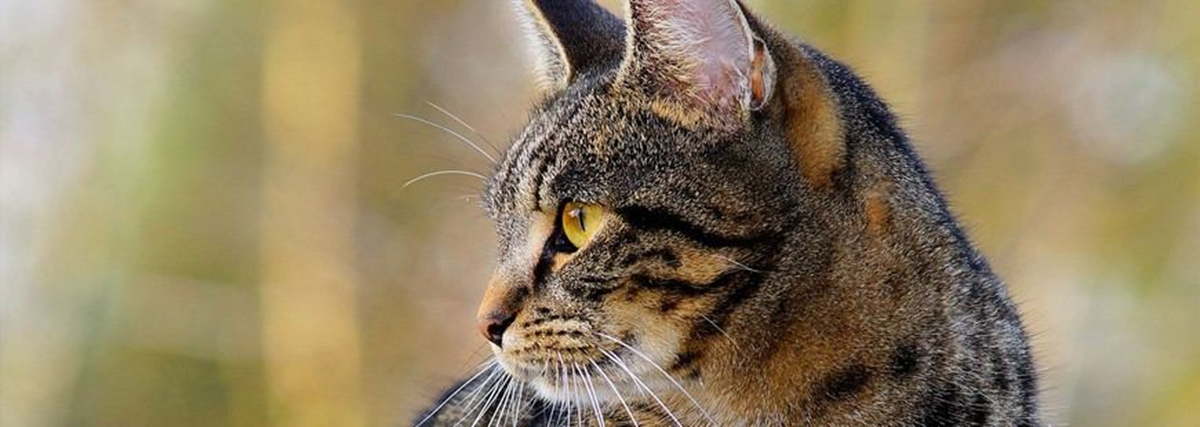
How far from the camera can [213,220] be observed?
35.4ft

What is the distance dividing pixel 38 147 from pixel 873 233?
8.23 m

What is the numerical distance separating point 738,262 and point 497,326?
17.6 inches

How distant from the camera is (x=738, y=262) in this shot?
2.30 m

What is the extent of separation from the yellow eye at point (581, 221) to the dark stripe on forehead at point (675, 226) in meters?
0.05

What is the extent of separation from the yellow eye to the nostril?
0.18m

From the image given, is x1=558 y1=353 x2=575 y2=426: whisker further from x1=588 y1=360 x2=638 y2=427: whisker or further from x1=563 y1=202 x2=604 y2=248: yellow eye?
x1=563 y1=202 x2=604 y2=248: yellow eye

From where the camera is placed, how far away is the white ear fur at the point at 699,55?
2.29 metres

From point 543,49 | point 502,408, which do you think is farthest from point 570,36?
point 502,408

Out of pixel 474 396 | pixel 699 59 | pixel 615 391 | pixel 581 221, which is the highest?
pixel 699 59

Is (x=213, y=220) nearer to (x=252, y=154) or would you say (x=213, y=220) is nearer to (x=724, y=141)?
(x=252, y=154)

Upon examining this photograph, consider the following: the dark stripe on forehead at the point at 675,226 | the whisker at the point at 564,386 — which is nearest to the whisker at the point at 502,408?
the whisker at the point at 564,386

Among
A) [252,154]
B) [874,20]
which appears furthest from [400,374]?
[874,20]

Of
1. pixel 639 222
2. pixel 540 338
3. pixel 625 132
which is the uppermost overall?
pixel 625 132

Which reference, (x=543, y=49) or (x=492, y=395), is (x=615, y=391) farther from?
(x=543, y=49)
